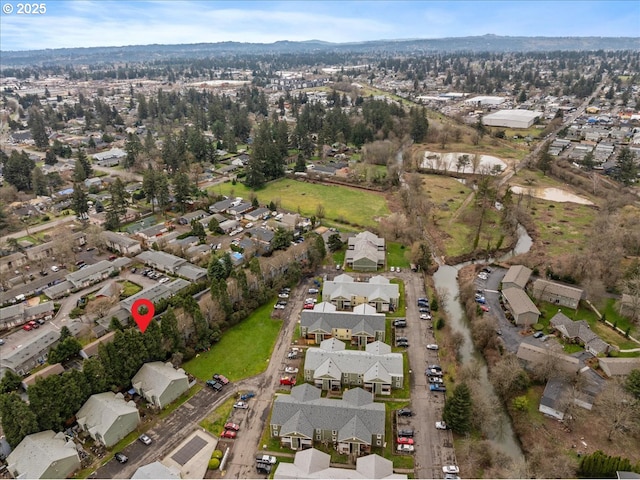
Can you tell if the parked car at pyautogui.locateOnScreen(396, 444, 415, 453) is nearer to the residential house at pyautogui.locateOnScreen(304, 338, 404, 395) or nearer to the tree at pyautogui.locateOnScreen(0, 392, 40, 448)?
the residential house at pyautogui.locateOnScreen(304, 338, 404, 395)

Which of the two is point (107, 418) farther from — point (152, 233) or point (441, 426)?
point (152, 233)


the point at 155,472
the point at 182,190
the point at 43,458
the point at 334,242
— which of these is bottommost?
the point at 155,472

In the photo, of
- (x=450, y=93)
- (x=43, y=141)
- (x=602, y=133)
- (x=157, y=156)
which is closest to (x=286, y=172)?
(x=157, y=156)

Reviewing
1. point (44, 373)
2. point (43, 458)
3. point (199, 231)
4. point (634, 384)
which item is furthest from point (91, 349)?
point (634, 384)

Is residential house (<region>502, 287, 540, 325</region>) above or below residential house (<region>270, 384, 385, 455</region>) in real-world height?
above

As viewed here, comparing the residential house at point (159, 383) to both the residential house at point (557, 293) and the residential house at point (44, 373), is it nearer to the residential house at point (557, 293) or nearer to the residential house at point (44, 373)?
the residential house at point (44, 373)

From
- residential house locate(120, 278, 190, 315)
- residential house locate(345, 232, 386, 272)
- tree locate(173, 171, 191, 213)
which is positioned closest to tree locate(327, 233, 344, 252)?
residential house locate(345, 232, 386, 272)

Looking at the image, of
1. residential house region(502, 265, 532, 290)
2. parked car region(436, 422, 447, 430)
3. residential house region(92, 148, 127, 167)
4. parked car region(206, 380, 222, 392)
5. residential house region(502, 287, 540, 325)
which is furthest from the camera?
residential house region(92, 148, 127, 167)

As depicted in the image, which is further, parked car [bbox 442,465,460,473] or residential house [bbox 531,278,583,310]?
residential house [bbox 531,278,583,310]
